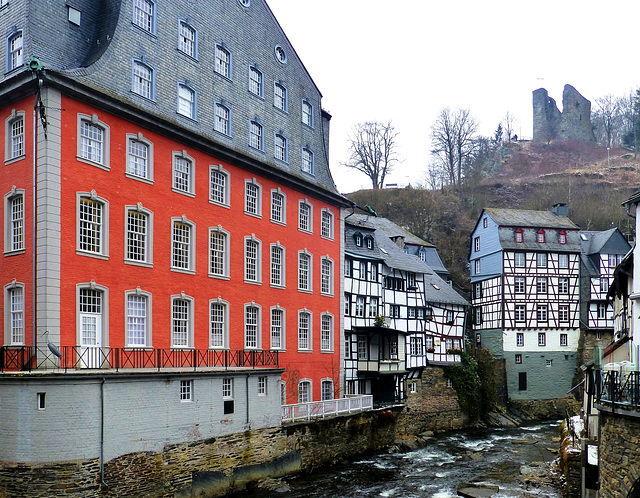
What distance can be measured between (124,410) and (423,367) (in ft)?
79.4

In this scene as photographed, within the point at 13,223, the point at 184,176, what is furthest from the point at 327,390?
the point at 13,223

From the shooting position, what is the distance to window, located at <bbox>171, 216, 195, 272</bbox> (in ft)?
80.1

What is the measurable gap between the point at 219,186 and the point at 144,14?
679 cm

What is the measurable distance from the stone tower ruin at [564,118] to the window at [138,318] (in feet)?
281

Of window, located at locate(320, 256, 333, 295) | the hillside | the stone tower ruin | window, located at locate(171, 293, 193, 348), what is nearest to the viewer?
window, located at locate(171, 293, 193, 348)

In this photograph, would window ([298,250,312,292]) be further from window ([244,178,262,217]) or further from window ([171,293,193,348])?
window ([171,293,193,348])

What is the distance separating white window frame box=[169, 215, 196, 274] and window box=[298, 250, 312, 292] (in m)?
7.34

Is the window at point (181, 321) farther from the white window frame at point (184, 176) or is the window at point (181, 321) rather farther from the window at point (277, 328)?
the window at point (277, 328)

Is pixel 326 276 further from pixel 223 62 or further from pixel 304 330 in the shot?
pixel 223 62

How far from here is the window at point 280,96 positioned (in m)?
31.7

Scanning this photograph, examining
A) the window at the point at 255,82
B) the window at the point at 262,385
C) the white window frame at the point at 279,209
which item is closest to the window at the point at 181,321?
the window at the point at 262,385

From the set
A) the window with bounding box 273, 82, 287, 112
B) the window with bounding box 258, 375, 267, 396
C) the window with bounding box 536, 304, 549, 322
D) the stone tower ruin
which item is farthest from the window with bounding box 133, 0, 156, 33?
the stone tower ruin

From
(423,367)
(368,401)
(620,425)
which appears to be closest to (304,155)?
(368,401)

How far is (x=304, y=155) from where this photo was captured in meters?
33.4
